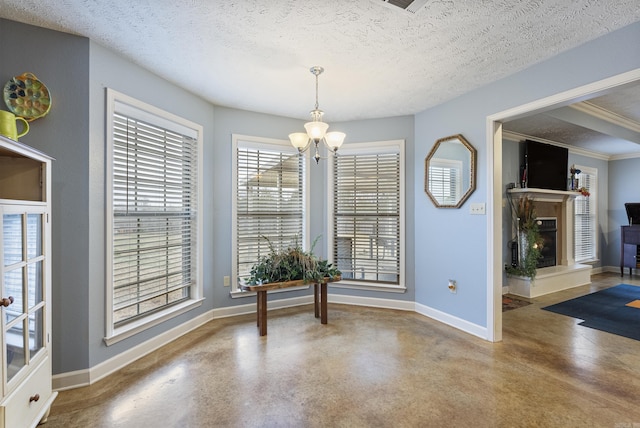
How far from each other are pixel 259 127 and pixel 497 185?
286cm

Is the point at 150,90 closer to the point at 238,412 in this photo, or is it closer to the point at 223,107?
the point at 223,107

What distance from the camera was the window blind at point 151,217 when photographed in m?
2.54

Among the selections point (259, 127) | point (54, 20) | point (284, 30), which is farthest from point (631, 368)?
point (54, 20)

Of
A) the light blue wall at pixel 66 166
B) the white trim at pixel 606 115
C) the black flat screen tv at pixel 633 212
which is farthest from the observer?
the black flat screen tv at pixel 633 212

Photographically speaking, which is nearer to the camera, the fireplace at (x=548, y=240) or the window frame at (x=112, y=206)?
the window frame at (x=112, y=206)

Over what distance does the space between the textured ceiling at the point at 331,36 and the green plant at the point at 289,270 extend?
1838 mm

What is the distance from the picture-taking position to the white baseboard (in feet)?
7.18

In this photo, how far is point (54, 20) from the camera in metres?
2.01

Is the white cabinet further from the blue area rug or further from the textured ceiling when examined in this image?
the blue area rug

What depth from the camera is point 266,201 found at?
389 centimetres

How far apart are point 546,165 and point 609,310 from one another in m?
2.39

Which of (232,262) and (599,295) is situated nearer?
(232,262)

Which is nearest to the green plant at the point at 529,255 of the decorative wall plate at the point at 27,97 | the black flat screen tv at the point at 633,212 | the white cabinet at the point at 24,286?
the black flat screen tv at the point at 633,212

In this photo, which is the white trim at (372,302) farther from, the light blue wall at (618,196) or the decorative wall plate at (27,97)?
the light blue wall at (618,196)
